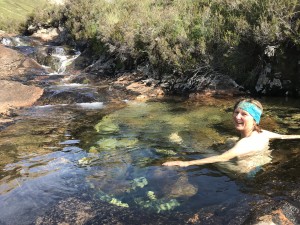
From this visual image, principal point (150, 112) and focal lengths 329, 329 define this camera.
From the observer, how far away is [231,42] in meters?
11.4

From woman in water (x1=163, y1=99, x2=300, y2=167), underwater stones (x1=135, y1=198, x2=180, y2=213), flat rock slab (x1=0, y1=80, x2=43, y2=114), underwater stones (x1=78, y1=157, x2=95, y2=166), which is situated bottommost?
flat rock slab (x1=0, y1=80, x2=43, y2=114)

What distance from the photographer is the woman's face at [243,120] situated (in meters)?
4.94

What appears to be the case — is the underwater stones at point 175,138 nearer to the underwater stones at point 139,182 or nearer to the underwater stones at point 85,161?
the underwater stones at point 85,161

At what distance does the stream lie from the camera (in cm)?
396

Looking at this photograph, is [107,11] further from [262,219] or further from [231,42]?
[262,219]

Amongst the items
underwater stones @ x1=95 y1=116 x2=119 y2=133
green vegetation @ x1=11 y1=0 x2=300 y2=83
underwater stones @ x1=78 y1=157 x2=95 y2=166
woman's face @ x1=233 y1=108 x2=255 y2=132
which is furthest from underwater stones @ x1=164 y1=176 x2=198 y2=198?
green vegetation @ x1=11 y1=0 x2=300 y2=83

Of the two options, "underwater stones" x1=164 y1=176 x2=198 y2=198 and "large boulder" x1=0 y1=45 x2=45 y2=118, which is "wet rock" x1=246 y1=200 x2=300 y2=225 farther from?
"large boulder" x1=0 y1=45 x2=45 y2=118

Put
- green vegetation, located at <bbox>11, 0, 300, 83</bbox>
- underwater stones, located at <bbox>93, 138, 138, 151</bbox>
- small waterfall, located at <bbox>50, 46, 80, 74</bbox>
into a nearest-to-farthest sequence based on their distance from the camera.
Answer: underwater stones, located at <bbox>93, 138, 138, 151</bbox> → green vegetation, located at <bbox>11, 0, 300, 83</bbox> → small waterfall, located at <bbox>50, 46, 80, 74</bbox>

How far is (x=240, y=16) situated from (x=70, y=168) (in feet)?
27.2

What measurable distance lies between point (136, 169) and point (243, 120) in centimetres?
188

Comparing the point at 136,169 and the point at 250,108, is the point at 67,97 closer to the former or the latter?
the point at 136,169

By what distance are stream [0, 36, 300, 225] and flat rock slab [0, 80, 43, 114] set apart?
2.41 metres

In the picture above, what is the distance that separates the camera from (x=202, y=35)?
12758 millimetres

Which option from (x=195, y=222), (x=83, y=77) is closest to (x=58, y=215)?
(x=195, y=222)
